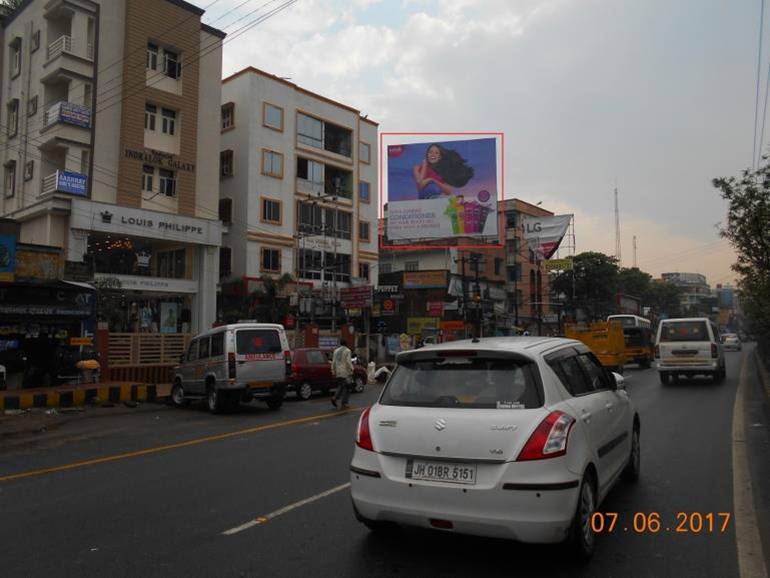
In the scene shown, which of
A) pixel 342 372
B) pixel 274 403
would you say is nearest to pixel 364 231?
pixel 274 403

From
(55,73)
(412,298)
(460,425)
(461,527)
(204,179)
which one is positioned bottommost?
(461,527)

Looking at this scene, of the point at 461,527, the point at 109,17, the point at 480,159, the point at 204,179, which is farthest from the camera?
the point at 480,159

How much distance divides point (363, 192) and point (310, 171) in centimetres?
532

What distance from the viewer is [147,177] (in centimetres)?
2767

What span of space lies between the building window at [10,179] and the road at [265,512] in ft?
75.0

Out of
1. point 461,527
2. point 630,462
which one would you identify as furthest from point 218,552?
point 630,462

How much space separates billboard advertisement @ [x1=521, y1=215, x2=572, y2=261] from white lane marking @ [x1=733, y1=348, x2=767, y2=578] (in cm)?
4496

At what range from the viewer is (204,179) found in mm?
29844

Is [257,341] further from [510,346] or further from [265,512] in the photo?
[510,346]

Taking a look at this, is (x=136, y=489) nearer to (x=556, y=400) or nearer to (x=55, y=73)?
(x=556, y=400)

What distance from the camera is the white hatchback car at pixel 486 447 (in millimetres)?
3980

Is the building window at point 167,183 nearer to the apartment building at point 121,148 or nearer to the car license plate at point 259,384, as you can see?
the apartment building at point 121,148

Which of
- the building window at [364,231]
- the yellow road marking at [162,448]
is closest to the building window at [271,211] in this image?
the building window at [364,231]

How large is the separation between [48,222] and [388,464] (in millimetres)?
24749
